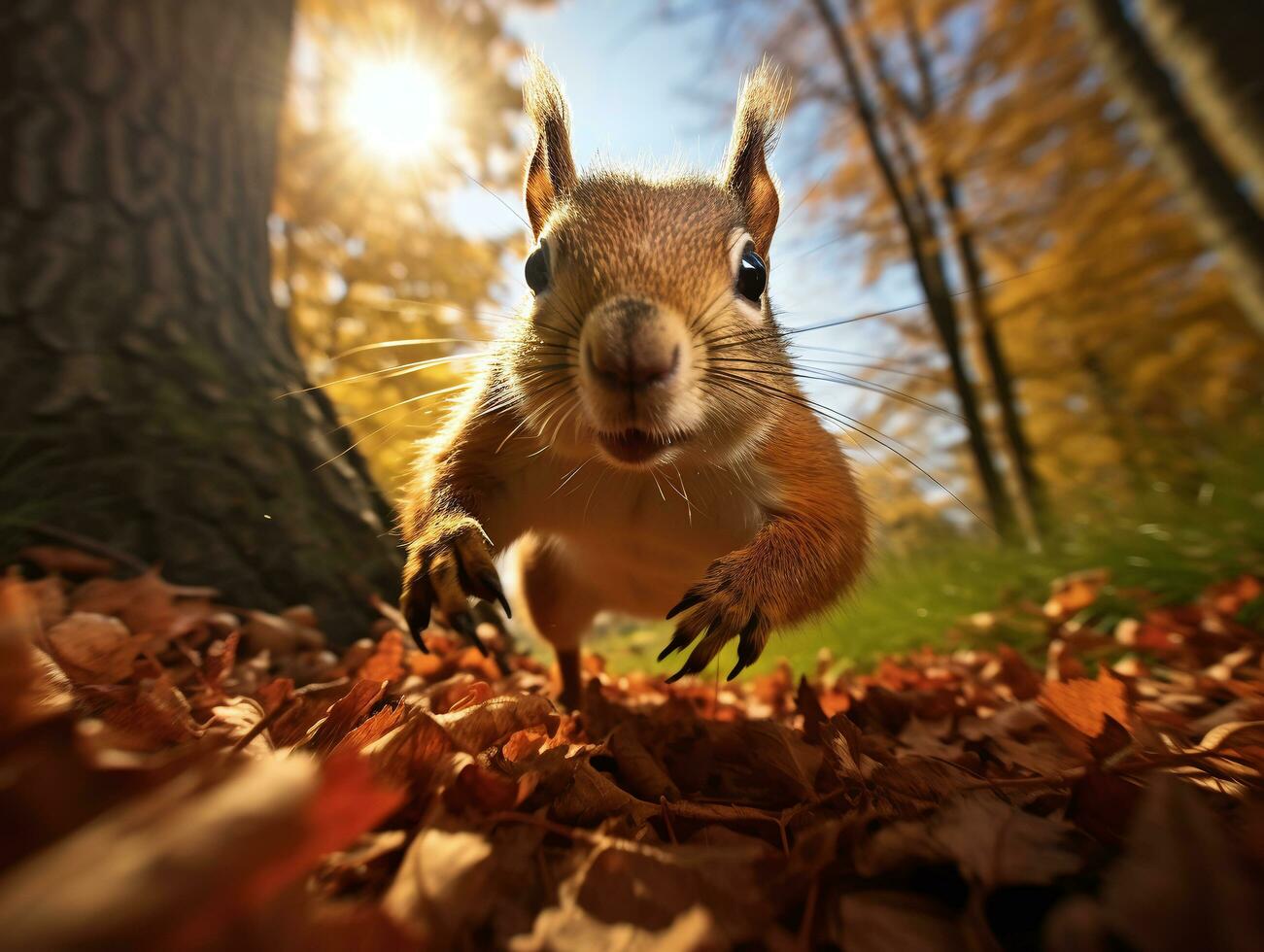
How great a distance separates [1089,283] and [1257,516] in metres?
4.57

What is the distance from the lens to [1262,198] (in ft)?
9.99

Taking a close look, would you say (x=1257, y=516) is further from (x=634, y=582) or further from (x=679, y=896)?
(x=679, y=896)

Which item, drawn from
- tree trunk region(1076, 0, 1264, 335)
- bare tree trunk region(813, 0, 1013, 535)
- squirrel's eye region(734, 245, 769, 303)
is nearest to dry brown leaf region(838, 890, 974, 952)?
squirrel's eye region(734, 245, 769, 303)

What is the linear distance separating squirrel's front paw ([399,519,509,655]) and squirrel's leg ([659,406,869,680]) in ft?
1.22

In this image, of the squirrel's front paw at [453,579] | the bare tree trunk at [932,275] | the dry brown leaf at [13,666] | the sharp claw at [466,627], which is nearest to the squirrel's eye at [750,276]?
the squirrel's front paw at [453,579]

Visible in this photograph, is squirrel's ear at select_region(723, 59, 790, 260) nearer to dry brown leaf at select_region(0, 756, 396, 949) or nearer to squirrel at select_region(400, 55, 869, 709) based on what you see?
squirrel at select_region(400, 55, 869, 709)

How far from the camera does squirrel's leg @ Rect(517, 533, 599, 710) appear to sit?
1816 mm

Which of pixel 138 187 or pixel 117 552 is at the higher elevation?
pixel 138 187

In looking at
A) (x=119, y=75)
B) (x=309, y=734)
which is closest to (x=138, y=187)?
(x=119, y=75)

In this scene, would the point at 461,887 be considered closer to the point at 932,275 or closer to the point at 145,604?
the point at 145,604

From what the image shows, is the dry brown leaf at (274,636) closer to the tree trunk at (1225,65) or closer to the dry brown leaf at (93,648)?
the dry brown leaf at (93,648)

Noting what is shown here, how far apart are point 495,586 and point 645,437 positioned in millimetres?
390

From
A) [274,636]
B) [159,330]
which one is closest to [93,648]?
[274,636]

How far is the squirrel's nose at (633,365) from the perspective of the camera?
3.54 ft
